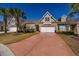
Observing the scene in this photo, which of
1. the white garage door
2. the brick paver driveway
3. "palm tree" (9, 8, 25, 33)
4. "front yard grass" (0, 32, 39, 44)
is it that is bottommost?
the brick paver driveway

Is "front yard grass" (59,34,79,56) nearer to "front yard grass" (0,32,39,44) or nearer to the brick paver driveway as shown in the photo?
the brick paver driveway

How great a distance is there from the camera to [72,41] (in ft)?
18.3

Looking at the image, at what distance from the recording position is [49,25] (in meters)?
5.74

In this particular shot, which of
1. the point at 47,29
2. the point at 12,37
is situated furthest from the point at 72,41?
the point at 12,37

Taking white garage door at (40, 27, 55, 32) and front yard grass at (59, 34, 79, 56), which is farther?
white garage door at (40, 27, 55, 32)

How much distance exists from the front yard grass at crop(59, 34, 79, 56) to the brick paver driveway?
7 centimetres

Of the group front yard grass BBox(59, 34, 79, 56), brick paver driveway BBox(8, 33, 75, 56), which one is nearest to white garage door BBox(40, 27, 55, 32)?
brick paver driveway BBox(8, 33, 75, 56)

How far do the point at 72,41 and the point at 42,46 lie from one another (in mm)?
599

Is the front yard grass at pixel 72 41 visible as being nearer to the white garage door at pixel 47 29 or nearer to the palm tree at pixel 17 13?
the white garage door at pixel 47 29

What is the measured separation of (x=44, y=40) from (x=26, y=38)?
1.18 ft

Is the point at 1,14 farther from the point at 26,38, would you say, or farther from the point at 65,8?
the point at 65,8

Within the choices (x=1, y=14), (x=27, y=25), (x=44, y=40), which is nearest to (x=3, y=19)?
(x=1, y=14)

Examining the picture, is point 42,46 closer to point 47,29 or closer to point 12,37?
point 47,29

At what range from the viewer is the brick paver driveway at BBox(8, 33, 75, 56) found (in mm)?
5487
